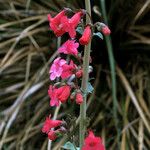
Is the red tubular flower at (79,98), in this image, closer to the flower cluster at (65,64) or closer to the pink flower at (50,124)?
the flower cluster at (65,64)

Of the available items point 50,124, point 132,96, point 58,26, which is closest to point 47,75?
point 132,96

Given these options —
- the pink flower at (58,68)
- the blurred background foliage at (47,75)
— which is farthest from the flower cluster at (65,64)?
the blurred background foliage at (47,75)

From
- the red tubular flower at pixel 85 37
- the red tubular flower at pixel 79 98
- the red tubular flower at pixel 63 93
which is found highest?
the red tubular flower at pixel 85 37

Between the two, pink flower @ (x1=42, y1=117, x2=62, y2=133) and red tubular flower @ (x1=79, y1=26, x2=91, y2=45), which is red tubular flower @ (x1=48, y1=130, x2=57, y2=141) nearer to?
pink flower @ (x1=42, y1=117, x2=62, y2=133)

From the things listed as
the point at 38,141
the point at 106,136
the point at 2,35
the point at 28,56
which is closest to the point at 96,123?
the point at 106,136

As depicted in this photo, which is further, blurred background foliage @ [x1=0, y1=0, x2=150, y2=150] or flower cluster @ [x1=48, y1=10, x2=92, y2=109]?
blurred background foliage @ [x1=0, y1=0, x2=150, y2=150]

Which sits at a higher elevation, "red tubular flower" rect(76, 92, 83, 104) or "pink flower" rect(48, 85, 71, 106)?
"pink flower" rect(48, 85, 71, 106)

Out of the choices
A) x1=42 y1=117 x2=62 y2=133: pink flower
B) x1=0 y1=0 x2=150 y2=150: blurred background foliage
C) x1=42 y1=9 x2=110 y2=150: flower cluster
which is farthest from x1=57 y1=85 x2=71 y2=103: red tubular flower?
x1=0 y1=0 x2=150 y2=150: blurred background foliage
